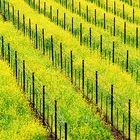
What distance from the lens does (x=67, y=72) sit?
1083 inches

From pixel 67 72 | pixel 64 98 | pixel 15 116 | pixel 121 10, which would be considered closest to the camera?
pixel 15 116

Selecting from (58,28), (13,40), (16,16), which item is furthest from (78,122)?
(16,16)

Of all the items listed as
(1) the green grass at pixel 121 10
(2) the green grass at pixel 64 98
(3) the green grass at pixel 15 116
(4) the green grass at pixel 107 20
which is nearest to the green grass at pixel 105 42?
(4) the green grass at pixel 107 20

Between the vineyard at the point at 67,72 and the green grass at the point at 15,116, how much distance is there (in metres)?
0.03

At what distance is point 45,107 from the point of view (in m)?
23.0

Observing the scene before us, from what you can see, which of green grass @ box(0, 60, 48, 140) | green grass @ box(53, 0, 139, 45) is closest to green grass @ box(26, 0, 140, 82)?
green grass @ box(53, 0, 139, 45)

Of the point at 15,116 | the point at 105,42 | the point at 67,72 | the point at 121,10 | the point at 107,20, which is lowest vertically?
the point at 121,10

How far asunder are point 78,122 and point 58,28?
1276cm

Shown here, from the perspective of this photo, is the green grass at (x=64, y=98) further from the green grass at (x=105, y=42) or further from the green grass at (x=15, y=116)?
the green grass at (x=105, y=42)

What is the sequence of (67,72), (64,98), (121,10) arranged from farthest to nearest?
(121,10), (67,72), (64,98)

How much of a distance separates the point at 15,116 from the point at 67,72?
238 inches

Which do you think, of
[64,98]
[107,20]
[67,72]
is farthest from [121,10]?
[64,98]

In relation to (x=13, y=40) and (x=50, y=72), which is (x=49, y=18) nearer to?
(x=13, y=40)

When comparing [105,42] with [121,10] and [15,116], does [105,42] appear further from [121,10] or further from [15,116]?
[15,116]
